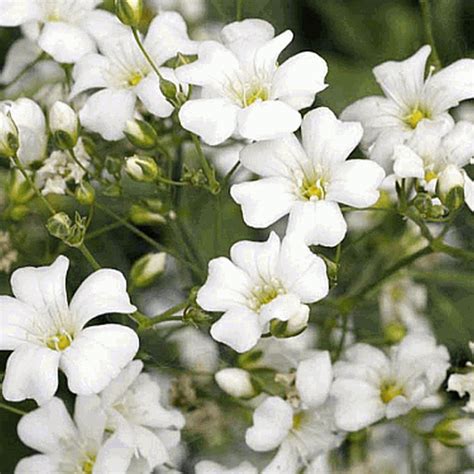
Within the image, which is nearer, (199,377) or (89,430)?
(89,430)

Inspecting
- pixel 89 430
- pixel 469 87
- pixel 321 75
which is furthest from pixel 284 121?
pixel 89 430

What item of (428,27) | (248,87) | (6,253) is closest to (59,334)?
(6,253)

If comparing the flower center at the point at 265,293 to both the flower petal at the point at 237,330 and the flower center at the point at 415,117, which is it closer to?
the flower petal at the point at 237,330

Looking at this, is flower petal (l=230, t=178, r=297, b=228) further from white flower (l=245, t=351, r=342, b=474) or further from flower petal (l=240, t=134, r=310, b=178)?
white flower (l=245, t=351, r=342, b=474)

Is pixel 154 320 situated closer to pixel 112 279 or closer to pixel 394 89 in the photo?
pixel 112 279

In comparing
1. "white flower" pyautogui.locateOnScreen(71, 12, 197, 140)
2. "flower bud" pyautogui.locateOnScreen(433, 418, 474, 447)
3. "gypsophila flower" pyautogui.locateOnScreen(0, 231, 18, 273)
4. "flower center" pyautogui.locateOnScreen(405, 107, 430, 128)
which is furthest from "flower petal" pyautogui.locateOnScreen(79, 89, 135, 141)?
"flower bud" pyautogui.locateOnScreen(433, 418, 474, 447)

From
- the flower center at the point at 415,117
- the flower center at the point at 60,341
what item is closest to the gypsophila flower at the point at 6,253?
the flower center at the point at 60,341

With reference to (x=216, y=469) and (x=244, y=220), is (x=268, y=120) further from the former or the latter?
(x=216, y=469)
